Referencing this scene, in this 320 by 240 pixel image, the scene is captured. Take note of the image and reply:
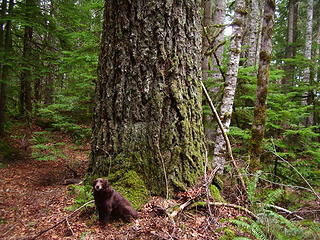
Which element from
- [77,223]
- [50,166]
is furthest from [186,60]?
[50,166]

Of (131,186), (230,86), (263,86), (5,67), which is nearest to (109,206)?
(131,186)

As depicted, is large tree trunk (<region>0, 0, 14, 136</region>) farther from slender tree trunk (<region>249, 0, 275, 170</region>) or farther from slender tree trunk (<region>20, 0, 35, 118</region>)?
slender tree trunk (<region>249, 0, 275, 170</region>)

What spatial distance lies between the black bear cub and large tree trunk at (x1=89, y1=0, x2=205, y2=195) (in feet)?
1.74

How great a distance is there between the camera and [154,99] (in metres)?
3.29

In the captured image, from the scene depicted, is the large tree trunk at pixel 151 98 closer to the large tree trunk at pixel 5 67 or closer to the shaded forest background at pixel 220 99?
the shaded forest background at pixel 220 99

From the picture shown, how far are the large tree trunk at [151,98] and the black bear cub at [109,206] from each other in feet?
1.74

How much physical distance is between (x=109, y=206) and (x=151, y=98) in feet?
5.13

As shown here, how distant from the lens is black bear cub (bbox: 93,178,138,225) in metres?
2.74

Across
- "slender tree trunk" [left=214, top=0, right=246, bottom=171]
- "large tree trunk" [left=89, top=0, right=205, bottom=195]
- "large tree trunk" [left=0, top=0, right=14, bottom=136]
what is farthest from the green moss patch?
"large tree trunk" [left=0, top=0, right=14, bottom=136]

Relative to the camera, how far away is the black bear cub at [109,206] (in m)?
2.74

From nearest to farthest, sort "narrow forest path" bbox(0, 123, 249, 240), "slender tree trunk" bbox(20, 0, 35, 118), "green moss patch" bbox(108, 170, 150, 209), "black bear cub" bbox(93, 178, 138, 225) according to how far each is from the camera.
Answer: "narrow forest path" bbox(0, 123, 249, 240) → "black bear cub" bbox(93, 178, 138, 225) → "green moss patch" bbox(108, 170, 150, 209) → "slender tree trunk" bbox(20, 0, 35, 118)

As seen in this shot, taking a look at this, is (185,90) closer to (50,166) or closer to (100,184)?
(100,184)

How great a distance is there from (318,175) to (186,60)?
6.09 meters

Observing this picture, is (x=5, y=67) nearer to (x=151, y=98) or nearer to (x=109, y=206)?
(x=151, y=98)
